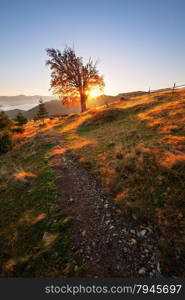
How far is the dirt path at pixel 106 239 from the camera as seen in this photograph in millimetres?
3160

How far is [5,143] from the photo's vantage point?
1605 centimetres

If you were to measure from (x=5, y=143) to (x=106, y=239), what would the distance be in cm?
1655

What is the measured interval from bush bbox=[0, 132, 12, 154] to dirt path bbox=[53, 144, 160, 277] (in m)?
13.3

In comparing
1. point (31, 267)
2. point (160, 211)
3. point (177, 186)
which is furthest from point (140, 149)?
point (31, 267)

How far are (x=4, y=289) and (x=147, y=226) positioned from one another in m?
3.92

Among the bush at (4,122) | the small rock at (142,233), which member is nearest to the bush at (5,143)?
the bush at (4,122)

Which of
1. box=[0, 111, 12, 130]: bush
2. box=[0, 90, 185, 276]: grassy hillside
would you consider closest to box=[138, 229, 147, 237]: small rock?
box=[0, 90, 185, 276]: grassy hillside

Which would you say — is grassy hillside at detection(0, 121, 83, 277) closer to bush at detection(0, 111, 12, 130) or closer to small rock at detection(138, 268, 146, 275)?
small rock at detection(138, 268, 146, 275)

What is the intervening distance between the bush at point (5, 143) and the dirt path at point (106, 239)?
1334 cm

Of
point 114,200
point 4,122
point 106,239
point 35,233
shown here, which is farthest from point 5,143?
point 106,239

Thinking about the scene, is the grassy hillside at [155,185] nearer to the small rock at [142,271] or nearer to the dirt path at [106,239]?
the dirt path at [106,239]

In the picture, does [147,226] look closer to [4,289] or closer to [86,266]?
[86,266]

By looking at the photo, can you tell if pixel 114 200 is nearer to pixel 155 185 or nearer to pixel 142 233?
pixel 142 233

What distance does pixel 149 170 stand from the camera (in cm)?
589
